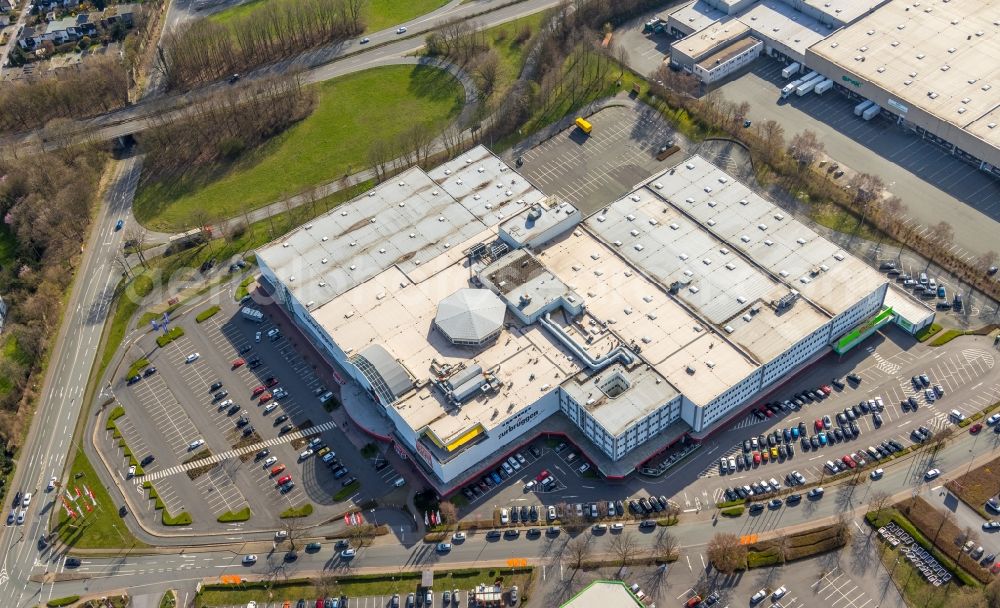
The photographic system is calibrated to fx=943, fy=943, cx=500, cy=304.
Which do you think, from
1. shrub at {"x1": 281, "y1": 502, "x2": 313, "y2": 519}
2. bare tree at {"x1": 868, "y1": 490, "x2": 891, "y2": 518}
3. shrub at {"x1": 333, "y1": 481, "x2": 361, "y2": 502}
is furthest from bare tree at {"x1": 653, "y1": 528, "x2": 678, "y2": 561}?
shrub at {"x1": 281, "y1": 502, "x2": 313, "y2": 519}

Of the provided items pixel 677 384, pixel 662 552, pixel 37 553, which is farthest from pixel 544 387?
pixel 37 553

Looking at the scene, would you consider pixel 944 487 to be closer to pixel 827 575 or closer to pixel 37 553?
pixel 827 575

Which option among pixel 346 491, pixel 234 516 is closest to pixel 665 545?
pixel 346 491

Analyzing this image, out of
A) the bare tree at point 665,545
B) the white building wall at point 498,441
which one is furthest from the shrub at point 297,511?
the bare tree at point 665,545

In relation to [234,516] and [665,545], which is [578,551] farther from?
[234,516]

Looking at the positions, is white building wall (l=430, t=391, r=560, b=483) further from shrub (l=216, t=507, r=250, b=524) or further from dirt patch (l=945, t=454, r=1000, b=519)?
dirt patch (l=945, t=454, r=1000, b=519)

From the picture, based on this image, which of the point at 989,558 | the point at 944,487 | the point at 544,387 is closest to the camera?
the point at 989,558
